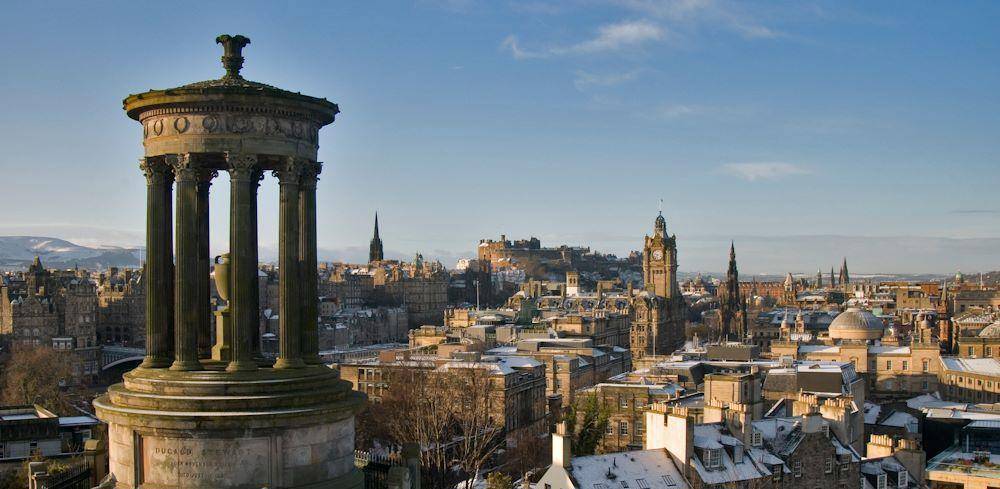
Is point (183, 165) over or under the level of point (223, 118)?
under

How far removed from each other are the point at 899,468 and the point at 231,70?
34435 millimetres

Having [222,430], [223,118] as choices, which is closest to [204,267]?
[223,118]

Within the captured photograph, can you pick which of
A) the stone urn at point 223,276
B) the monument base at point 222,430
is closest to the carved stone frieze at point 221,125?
the stone urn at point 223,276

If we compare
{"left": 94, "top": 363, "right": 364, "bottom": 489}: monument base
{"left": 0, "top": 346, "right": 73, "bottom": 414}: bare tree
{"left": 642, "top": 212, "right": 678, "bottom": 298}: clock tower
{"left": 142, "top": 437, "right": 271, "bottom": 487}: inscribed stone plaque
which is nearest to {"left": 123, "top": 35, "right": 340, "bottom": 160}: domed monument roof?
{"left": 94, "top": 363, "right": 364, "bottom": 489}: monument base

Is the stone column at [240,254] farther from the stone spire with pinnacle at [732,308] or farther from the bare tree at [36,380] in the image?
the stone spire with pinnacle at [732,308]

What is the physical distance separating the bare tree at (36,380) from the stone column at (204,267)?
49.4 meters

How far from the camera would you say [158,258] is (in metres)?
16.1

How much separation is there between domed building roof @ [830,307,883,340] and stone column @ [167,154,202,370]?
8943cm

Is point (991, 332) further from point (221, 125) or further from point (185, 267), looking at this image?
point (185, 267)

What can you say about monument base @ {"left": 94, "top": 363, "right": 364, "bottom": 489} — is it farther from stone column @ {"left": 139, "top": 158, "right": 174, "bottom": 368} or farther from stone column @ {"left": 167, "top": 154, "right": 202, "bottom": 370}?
stone column @ {"left": 139, "top": 158, "right": 174, "bottom": 368}

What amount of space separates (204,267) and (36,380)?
213 ft

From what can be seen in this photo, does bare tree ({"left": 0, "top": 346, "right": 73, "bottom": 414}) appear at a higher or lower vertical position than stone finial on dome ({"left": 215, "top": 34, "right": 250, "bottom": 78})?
lower

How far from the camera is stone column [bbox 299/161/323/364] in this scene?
16.2m

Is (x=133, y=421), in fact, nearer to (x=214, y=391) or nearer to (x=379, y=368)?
(x=214, y=391)
